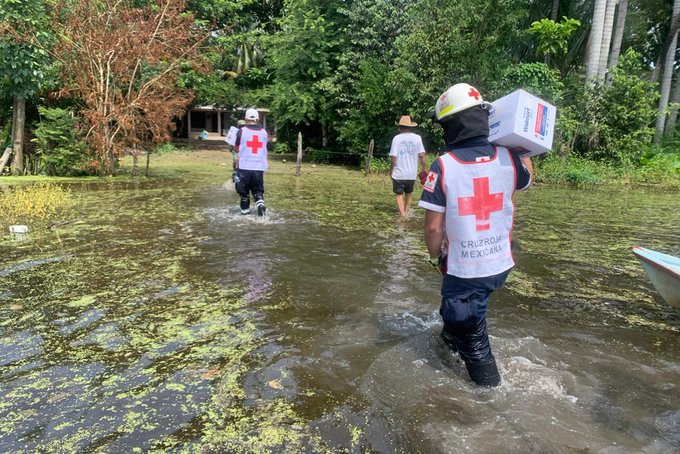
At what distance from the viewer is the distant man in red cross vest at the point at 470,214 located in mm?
2828

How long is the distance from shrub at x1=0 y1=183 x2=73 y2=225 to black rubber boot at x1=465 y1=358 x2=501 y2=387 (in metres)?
7.06

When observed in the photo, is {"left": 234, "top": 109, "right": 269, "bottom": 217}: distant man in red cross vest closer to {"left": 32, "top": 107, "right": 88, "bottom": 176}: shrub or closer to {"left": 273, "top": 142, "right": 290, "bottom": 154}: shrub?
{"left": 32, "top": 107, "right": 88, "bottom": 176}: shrub

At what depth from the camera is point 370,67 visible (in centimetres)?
1955

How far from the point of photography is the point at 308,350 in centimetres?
349

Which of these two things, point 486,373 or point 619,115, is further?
point 619,115

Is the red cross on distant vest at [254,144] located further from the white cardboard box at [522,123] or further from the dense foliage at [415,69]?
the dense foliage at [415,69]

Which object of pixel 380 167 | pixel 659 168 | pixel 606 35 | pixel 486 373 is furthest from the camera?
pixel 380 167

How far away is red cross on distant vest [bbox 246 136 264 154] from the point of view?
25.8ft

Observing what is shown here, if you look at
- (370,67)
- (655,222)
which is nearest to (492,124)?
(655,222)

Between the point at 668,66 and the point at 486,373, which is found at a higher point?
the point at 668,66

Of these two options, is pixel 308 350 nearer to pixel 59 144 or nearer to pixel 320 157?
pixel 59 144

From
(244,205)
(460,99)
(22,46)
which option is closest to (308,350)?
(460,99)

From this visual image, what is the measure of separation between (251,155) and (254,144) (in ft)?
0.61

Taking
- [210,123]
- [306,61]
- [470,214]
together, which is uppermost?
[306,61]
